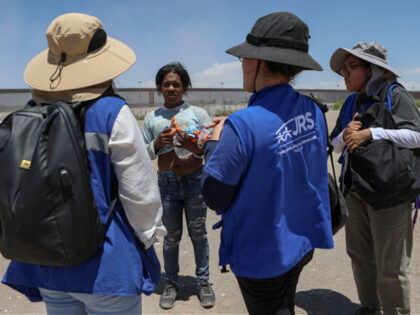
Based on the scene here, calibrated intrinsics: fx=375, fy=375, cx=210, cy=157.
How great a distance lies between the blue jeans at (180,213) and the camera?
339 centimetres

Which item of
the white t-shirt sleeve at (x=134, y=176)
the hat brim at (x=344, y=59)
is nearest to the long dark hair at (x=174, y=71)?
the hat brim at (x=344, y=59)

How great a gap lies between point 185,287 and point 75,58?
9.02 ft

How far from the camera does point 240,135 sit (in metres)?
1.69

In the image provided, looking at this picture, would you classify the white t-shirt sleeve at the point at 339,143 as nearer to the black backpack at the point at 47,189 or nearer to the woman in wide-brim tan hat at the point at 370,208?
the woman in wide-brim tan hat at the point at 370,208

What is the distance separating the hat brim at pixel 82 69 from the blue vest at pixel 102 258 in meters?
0.12

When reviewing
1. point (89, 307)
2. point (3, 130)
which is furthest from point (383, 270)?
point (3, 130)

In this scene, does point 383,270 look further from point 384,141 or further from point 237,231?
point 237,231

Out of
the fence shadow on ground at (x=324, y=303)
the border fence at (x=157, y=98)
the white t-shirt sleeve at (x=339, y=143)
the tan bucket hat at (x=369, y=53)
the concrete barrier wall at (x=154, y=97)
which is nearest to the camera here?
the tan bucket hat at (x=369, y=53)

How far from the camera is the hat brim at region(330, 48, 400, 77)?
2.73 metres

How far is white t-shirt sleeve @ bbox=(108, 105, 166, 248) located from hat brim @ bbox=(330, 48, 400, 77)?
73.6 inches

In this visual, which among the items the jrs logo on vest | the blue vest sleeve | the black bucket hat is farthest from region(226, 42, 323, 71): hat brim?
the blue vest sleeve

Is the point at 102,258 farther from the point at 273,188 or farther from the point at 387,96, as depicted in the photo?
the point at 387,96

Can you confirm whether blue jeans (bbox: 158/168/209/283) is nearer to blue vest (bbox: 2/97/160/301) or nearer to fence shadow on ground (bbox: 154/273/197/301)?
fence shadow on ground (bbox: 154/273/197/301)

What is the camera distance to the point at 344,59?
3098mm
